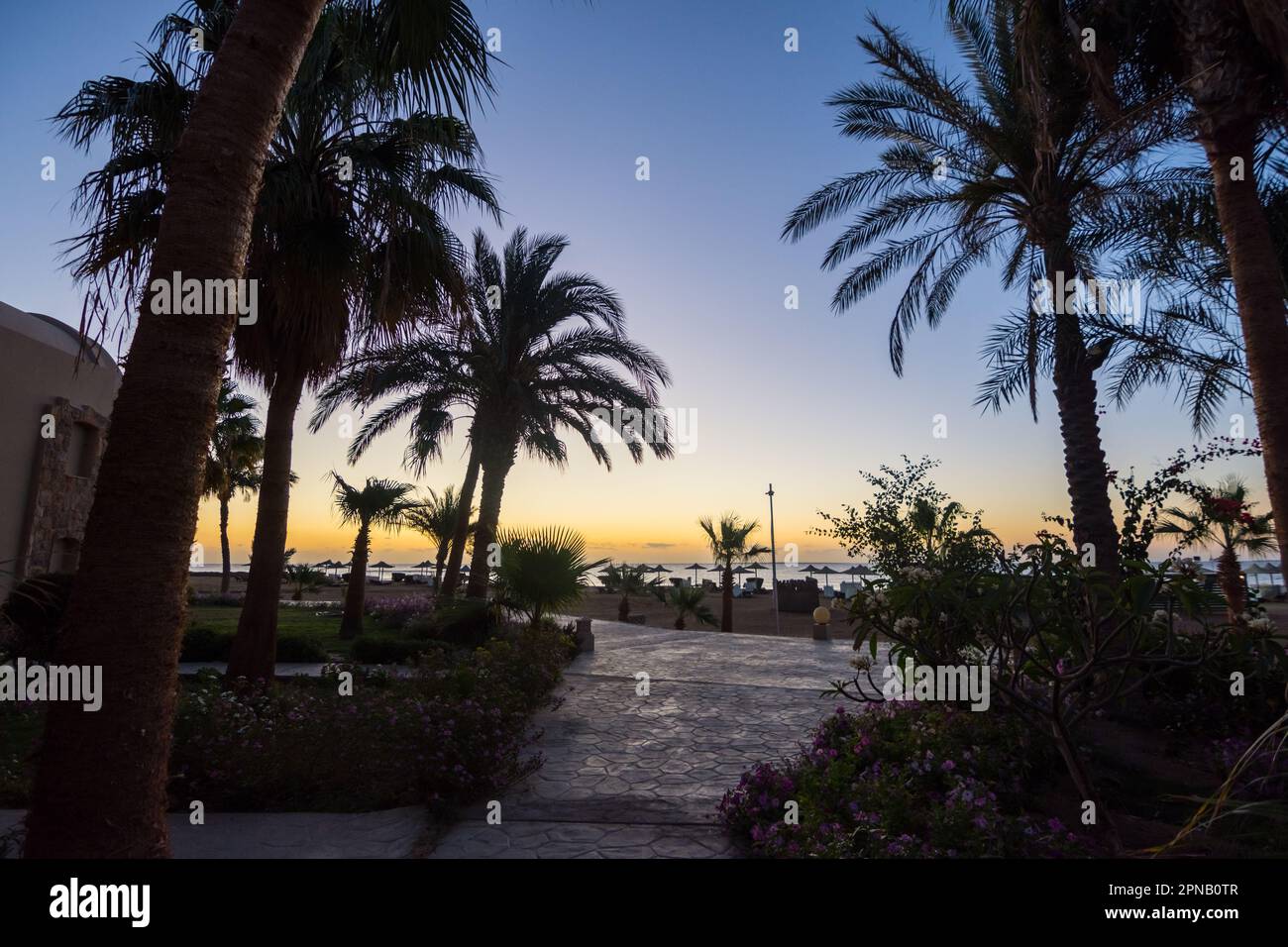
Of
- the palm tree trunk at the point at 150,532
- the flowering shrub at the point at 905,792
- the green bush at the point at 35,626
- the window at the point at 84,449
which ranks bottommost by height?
the flowering shrub at the point at 905,792

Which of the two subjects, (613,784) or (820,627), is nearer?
(613,784)

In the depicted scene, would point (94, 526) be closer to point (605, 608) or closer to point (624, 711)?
point (624, 711)

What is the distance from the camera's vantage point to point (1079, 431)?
29.0 ft

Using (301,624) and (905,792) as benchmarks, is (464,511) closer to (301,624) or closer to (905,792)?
(301,624)

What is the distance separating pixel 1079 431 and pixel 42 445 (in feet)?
65.7

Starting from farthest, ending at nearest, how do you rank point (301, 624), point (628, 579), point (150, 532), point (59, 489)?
point (628, 579) → point (301, 624) → point (59, 489) → point (150, 532)

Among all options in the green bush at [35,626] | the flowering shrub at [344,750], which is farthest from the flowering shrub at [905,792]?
the green bush at [35,626]

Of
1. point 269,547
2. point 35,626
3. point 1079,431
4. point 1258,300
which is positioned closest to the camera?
point 1258,300

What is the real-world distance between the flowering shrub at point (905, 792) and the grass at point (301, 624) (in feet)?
31.0

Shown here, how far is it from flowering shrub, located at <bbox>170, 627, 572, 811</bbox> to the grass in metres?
5.50

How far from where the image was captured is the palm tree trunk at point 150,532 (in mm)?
2557

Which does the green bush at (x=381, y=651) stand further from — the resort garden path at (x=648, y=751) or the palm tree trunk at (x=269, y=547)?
the palm tree trunk at (x=269, y=547)
